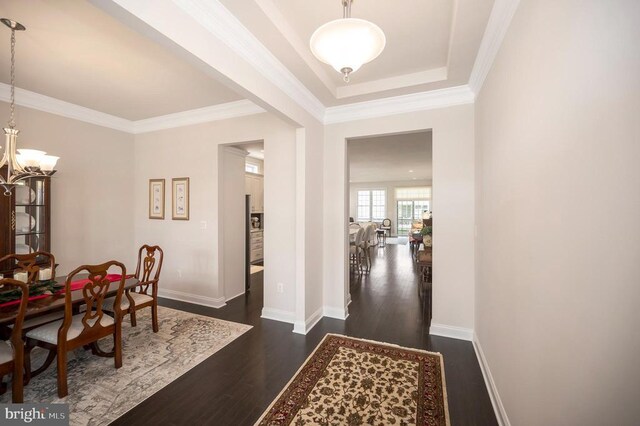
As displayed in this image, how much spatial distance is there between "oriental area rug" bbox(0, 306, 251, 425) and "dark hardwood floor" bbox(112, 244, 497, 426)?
0.12 metres

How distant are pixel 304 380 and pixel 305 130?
8.40ft

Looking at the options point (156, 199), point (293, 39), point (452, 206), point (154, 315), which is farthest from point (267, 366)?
point (156, 199)

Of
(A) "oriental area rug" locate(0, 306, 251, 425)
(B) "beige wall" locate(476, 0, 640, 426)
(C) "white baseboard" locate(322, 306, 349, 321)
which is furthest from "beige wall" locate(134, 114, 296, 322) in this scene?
(B) "beige wall" locate(476, 0, 640, 426)

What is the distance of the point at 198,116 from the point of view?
3939mm

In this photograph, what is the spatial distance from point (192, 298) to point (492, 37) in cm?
474

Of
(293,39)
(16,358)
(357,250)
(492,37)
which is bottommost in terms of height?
(16,358)

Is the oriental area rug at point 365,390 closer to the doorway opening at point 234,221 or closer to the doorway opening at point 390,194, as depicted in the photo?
the doorway opening at point 234,221

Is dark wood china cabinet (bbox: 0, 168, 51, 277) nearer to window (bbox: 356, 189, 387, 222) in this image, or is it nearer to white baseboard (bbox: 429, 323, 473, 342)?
white baseboard (bbox: 429, 323, 473, 342)

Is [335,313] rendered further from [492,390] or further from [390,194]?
[390,194]

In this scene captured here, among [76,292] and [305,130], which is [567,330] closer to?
[305,130]

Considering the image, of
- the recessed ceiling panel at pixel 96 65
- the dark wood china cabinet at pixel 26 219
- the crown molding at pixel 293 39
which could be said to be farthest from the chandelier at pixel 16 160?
the crown molding at pixel 293 39

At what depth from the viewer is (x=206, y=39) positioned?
1.72 metres

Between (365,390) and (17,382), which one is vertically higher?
(17,382)

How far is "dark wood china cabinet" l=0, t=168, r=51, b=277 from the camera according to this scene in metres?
2.86
